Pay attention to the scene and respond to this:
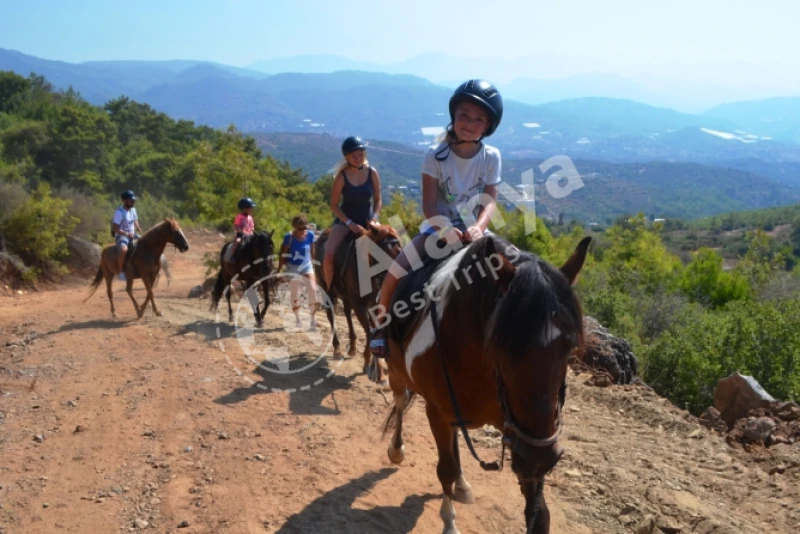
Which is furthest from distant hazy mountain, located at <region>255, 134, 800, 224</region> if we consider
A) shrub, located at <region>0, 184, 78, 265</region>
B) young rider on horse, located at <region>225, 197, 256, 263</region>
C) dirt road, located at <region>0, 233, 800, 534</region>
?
dirt road, located at <region>0, 233, 800, 534</region>

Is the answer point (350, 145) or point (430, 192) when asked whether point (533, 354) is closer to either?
point (430, 192)

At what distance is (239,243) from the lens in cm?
1104

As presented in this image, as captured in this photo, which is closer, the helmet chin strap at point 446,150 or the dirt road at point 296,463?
the helmet chin strap at point 446,150

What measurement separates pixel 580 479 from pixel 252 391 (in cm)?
416

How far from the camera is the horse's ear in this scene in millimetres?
2783

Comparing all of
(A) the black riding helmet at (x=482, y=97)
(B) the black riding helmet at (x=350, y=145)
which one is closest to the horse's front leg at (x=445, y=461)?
(A) the black riding helmet at (x=482, y=97)

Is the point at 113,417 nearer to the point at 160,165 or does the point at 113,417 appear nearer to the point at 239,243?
the point at 239,243

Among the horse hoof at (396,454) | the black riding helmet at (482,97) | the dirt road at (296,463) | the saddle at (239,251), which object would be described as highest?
the black riding helmet at (482,97)

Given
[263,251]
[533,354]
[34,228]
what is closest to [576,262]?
[533,354]

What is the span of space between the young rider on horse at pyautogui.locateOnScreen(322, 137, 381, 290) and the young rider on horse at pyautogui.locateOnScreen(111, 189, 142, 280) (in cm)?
661

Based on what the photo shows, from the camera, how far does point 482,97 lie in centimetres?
385

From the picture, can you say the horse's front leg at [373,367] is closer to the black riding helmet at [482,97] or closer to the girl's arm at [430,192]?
the girl's arm at [430,192]

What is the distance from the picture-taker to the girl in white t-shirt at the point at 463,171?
12.8 ft

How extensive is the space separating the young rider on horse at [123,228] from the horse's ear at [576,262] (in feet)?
36.9
